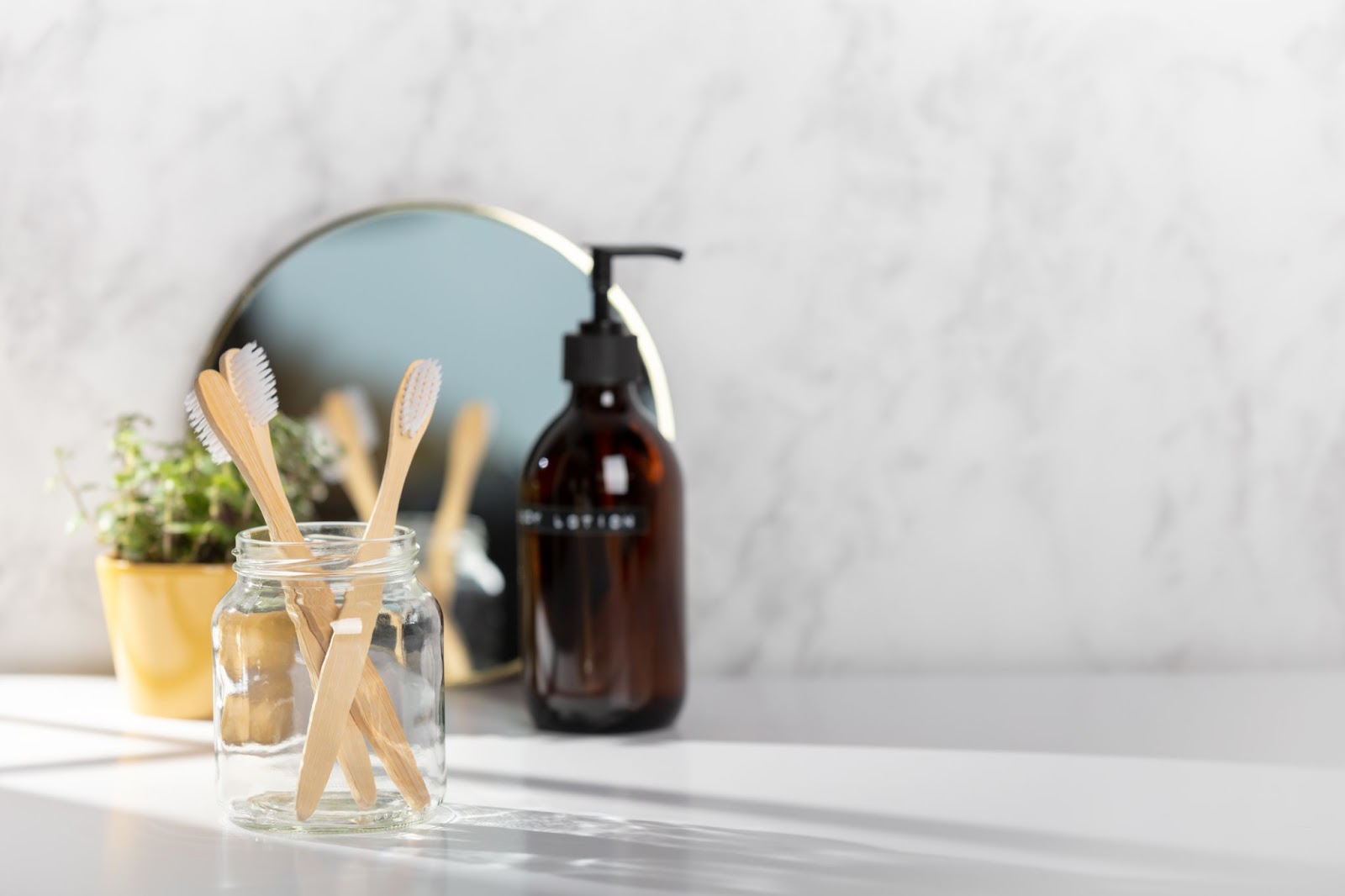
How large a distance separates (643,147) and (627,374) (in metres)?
0.22

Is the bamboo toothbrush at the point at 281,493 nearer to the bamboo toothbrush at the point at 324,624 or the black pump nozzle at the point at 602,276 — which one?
the bamboo toothbrush at the point at 324,624

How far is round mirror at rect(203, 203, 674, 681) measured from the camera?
96 centimetres

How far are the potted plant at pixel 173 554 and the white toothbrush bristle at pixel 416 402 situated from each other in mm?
243

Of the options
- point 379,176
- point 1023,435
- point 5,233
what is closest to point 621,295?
point 379,176

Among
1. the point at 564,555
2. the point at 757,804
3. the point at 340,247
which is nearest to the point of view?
the point at 757,804

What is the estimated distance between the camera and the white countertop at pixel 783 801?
58cm

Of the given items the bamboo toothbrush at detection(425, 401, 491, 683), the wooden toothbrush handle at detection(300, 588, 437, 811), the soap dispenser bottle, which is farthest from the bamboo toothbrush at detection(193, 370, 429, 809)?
the bamboo toothbrush at detection(425, 401, 491, 683)

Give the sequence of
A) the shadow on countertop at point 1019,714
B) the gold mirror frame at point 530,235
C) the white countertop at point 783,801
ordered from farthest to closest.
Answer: the gold mirror frame at point 530,235 < the shadow on countertop at point 1019,714 < the white countertop at point 783,801

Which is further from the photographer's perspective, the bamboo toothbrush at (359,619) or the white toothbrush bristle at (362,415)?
the white toothbrush bristle at (362,415)

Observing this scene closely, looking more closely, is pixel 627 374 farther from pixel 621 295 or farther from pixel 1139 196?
pixel 1139 196

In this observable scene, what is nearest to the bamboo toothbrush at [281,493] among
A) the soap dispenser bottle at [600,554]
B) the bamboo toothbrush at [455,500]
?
the soap dispenser bottle at [600,554]

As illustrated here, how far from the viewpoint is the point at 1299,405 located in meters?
1.02

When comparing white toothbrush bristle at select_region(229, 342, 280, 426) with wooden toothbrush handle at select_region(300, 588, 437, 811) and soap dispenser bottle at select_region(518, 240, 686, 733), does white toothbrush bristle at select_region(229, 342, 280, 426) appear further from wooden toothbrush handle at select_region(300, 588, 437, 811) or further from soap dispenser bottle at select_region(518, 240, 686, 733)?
soap dispenser bottle at select_region(518, 240, 686, 733)

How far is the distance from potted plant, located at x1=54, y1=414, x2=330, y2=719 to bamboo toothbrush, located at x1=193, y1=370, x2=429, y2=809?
21 cm
